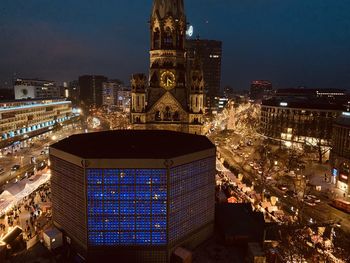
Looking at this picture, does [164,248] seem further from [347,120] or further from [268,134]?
[268,134]

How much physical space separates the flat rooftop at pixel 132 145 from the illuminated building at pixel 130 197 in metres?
0.10

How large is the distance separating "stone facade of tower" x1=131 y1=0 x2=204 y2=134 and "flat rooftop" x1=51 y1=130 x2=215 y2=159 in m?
19.5

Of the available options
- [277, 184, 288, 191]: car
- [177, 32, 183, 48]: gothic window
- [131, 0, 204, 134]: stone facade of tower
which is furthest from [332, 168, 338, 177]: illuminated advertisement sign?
[177, 32, 183, 48]: gothic window

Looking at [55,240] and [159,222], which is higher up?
[159,222]

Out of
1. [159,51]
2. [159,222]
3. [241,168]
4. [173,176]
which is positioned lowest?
[241,168]

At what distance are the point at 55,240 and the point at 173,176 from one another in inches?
568

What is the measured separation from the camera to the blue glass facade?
28.2 metres

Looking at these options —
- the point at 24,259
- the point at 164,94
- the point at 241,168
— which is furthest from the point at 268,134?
the point at 24,259

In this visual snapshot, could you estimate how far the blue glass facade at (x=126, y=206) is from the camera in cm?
2820

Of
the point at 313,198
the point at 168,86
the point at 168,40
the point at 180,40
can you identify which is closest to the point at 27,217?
the point at 168,86

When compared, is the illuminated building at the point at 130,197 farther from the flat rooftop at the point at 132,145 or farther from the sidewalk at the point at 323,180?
the sidewalk at the point at 323,180

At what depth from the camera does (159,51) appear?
60156 millimetres

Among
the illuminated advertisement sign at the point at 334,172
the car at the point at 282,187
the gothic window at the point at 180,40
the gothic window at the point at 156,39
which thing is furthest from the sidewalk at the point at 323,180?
the gothic window at the point at 156,39

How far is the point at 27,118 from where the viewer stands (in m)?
103
